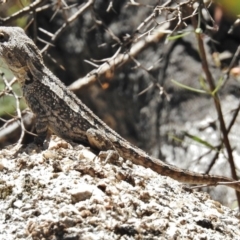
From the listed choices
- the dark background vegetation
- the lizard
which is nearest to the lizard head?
the lizard

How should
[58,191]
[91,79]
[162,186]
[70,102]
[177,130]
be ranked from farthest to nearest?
[177,130] → [91,79] → [70,102] → [162,186] → [58,191]

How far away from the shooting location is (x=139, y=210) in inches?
110

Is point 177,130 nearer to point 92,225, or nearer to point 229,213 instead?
point 229,213

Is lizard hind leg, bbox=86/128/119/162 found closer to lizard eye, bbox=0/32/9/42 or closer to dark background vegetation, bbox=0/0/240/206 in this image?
lizard eye, bbox=0/32/9/42

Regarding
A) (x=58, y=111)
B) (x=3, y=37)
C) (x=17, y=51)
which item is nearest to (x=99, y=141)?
(x=58, y=111)

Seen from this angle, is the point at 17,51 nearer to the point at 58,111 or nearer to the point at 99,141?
the point at 58,111

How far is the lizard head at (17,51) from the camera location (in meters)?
3.84

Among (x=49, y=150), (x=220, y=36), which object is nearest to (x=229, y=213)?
(x=49, y=150)

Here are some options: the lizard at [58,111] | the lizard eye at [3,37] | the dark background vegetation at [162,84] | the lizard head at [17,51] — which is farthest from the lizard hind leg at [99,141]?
the dark background vegetation at [162,84]

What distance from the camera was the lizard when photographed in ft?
12.2

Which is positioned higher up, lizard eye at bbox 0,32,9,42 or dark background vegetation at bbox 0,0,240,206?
dark background vegetation at bbox 0,0,240,206

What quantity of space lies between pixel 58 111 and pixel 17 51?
0.43m

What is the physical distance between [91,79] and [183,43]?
1480 millimetres

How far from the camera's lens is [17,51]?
12.6 feet
